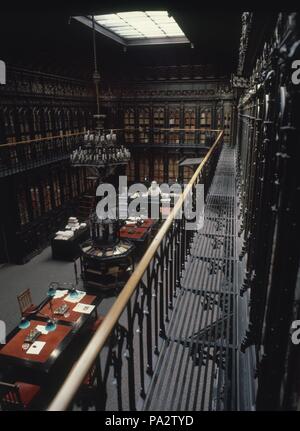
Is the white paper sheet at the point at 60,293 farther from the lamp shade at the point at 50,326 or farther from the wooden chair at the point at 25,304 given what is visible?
the lamp shade at the point at 50,326

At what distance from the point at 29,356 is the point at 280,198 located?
15.3 feet

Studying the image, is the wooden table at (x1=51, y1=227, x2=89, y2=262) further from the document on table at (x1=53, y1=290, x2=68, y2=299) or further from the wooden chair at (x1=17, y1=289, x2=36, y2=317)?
the wooden chair at (x1=17, y1=289, x2=36, y2=317)

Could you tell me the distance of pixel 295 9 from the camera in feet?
3.91

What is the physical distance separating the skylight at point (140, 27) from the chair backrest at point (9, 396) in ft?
26.2

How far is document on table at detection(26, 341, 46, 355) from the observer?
15.9ft

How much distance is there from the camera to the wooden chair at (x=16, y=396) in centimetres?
402

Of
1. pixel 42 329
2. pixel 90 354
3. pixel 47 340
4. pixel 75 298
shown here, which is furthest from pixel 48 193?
pixel 90 354

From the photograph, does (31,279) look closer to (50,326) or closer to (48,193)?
(50,326)

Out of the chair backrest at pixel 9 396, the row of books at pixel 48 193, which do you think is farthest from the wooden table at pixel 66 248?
the chair backrest at pixel 9 396

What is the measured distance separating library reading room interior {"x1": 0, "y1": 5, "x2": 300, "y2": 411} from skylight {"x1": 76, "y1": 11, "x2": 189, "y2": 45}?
7cm

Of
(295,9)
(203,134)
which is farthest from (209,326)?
(203,134)

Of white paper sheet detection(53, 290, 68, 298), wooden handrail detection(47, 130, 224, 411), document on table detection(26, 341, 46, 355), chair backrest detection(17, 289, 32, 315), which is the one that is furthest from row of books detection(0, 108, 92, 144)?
wooden handrail detection(47, 130, 224, 411)

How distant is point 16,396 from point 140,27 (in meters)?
10.1

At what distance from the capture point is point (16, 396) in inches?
163
